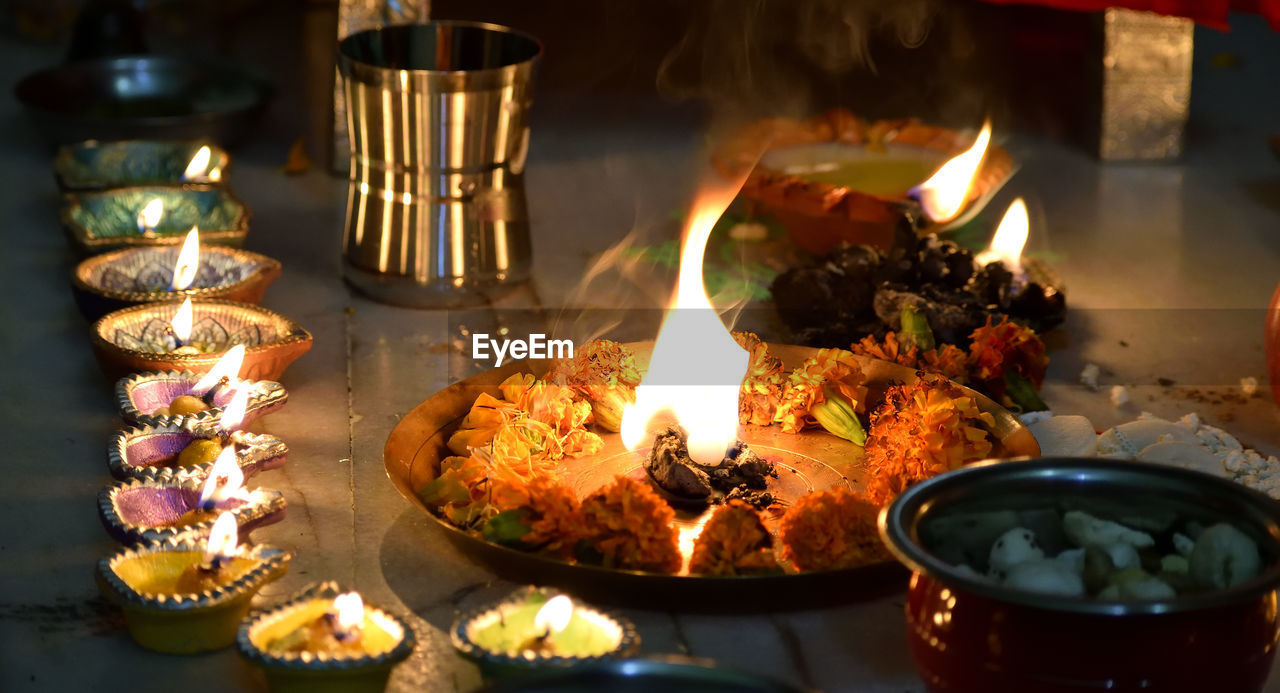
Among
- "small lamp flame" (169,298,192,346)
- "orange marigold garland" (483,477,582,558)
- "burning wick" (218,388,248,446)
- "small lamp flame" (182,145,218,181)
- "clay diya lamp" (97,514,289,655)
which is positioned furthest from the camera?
"small lamp flame" (182,145,218,181)

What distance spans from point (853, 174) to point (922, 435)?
1.15 m

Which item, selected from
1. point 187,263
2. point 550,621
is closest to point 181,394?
point 187,263

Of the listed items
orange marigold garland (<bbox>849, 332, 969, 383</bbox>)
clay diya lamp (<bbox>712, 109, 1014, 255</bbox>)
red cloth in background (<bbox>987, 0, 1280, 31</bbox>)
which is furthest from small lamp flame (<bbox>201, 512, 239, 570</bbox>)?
red cloth in background (<bbox>987, 0, 1280, 31</bbox>)

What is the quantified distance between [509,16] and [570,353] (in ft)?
8.17

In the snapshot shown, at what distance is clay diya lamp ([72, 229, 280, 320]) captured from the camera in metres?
2.05

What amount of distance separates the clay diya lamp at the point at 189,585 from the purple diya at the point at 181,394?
0.30m

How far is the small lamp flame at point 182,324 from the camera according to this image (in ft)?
6.40

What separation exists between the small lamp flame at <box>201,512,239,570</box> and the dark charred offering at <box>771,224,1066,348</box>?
0.97 metres

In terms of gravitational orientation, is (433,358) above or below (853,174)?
below

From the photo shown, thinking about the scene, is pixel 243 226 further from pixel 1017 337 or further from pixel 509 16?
pixel 509 16

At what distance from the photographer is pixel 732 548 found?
4.68 feet

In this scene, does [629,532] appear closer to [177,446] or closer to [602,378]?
[602,378]

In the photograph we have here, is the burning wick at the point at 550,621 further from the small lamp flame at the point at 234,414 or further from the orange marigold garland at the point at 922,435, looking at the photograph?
the small lamp flame at the point at 234,414

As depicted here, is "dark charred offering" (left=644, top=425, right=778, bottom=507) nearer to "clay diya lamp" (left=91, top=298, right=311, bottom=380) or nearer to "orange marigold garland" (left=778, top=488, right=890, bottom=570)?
"orange marigold garland" (left=778, top=488, right=890, bottom=570)
